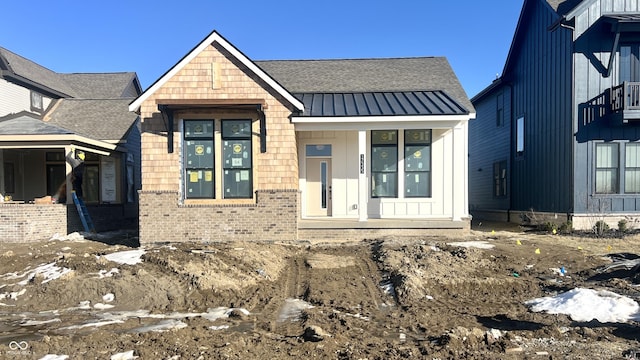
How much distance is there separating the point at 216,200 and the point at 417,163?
6.76m

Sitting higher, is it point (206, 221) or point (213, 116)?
point (213, 116)

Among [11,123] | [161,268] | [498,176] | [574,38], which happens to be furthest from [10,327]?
[498,176]

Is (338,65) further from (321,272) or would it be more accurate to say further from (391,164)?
(321,272)

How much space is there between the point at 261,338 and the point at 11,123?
16.4 meters

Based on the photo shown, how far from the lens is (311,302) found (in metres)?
6.92

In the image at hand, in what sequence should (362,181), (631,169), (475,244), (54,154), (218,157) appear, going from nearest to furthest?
1. (475,244)
2. (218,157)
3. (362,181)
4. (631,169)
5. (54,154)

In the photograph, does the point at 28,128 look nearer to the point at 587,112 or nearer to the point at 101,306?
the point at 101,306

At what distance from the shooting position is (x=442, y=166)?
45.7ft

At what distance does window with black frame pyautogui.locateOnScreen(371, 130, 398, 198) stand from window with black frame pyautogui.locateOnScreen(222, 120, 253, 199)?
175 inches

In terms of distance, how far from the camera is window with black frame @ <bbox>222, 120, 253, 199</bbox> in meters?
12.0

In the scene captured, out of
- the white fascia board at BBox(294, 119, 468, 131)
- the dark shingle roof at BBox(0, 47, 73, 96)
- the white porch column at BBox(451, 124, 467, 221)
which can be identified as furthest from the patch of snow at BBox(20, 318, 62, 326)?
the dark shingle roof at BBox(0, 47, 73, 96)

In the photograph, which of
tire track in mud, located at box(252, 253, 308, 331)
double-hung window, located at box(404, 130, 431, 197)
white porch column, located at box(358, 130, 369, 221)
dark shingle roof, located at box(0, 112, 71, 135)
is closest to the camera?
tire track in mud, located at box(252, 253, 308, 331)

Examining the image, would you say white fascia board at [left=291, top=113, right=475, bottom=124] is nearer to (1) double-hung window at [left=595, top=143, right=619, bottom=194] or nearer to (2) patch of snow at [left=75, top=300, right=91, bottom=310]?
(1) double-hung window at [left=595, top=143, right=619, bottom=194]

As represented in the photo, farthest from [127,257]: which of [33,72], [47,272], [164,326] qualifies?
[33,72]
